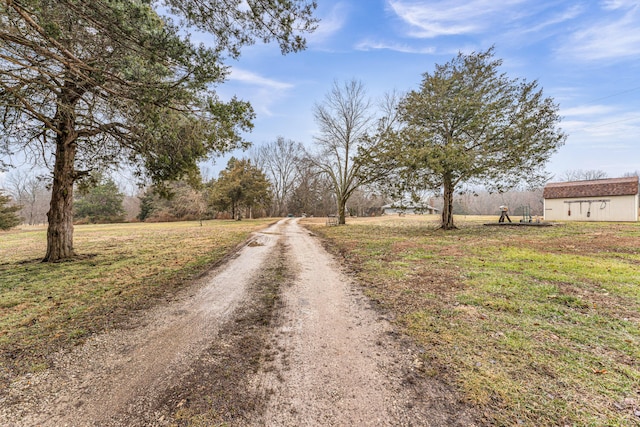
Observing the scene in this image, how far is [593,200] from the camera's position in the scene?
2305 cm

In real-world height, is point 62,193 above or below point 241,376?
above

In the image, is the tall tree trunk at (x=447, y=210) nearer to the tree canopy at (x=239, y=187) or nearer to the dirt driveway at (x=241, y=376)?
the dirt driveway at (x=241, y=376)

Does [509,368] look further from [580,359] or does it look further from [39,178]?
[39,178]

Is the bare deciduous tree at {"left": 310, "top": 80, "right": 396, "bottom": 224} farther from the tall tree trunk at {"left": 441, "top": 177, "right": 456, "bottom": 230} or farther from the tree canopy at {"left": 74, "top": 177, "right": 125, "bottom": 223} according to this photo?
the tree canopy at {"left": 74, "top": 177, "right": 125, "bottom": 223}

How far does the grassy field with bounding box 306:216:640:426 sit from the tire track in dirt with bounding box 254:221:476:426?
282mm

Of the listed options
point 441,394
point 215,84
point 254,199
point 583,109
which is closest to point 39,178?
point 215,84

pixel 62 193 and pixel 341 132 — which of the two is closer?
pixel 62 193

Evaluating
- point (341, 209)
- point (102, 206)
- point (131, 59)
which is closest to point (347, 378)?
point (131, 59)

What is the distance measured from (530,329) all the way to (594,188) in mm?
30886

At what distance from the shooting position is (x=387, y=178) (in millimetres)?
16750

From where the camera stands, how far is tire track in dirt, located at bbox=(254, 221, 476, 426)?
2.00 meters

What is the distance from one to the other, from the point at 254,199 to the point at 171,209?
15.9 m

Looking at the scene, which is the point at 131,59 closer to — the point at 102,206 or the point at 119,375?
the point at 119,375

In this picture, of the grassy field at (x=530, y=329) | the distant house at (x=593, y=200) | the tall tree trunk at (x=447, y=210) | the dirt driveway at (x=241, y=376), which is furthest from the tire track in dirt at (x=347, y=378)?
the distant house at (x=593, y=200)
